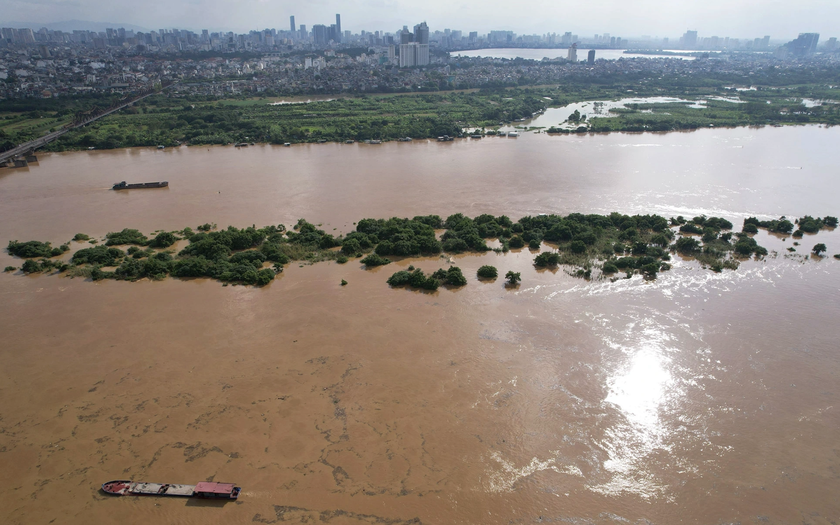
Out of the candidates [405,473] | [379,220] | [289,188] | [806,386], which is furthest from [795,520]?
[289,188]

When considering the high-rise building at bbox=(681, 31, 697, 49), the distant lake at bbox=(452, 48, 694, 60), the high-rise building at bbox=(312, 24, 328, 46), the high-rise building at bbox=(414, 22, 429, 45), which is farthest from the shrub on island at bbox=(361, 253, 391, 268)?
the high-rise building at bbox=(681, 31, 697, 49)

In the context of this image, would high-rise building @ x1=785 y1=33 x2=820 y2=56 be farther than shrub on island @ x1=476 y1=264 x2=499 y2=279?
Yes

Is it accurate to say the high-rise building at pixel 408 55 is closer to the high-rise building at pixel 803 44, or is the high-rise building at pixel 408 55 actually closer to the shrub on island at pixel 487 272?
the shrub on island at pixel 487 272

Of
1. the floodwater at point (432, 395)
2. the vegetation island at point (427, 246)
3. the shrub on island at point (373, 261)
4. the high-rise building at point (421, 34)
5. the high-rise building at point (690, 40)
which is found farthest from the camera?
the high-rise building at point (690, 40)

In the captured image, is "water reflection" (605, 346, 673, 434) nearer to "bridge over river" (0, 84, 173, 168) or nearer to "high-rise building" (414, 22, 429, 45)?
"bridge over river" (0, 84, 173, 168)

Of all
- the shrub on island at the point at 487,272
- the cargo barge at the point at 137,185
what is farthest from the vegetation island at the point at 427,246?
the cargo barge at the point at 137,185

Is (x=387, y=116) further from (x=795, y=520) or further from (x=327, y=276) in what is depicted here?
(x=795, y=520)

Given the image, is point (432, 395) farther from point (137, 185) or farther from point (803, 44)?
point (803, 44)

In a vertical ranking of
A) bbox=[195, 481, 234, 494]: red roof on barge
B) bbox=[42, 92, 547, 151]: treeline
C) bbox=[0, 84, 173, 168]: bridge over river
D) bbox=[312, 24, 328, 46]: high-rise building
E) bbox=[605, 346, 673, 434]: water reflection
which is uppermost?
bbox=[312, 24, 328, 46]: high-rise building
